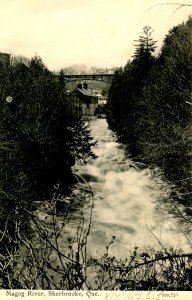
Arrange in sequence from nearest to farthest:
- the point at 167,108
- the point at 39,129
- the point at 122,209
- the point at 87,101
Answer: the point at 122,209 → the point at 167,108 → the point at 39,129 → the point at 87,101

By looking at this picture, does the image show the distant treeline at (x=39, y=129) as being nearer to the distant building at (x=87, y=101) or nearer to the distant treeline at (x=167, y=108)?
the distant treeline at (x=167, y=108)

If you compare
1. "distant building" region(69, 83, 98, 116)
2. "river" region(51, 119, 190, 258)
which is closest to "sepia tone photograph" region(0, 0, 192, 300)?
"river" region(51, 119, 190, 258)

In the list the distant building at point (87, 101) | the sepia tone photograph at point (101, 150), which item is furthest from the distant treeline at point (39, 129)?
the distant building at point (87, 101)

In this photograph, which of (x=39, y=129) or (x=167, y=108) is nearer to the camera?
(x=167, y=108)

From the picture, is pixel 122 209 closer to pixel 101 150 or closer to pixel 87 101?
pixel 101 150

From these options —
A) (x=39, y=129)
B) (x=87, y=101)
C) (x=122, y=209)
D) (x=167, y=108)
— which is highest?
(x=87, y=101)

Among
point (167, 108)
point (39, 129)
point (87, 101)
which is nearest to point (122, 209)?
point (167, 108)
